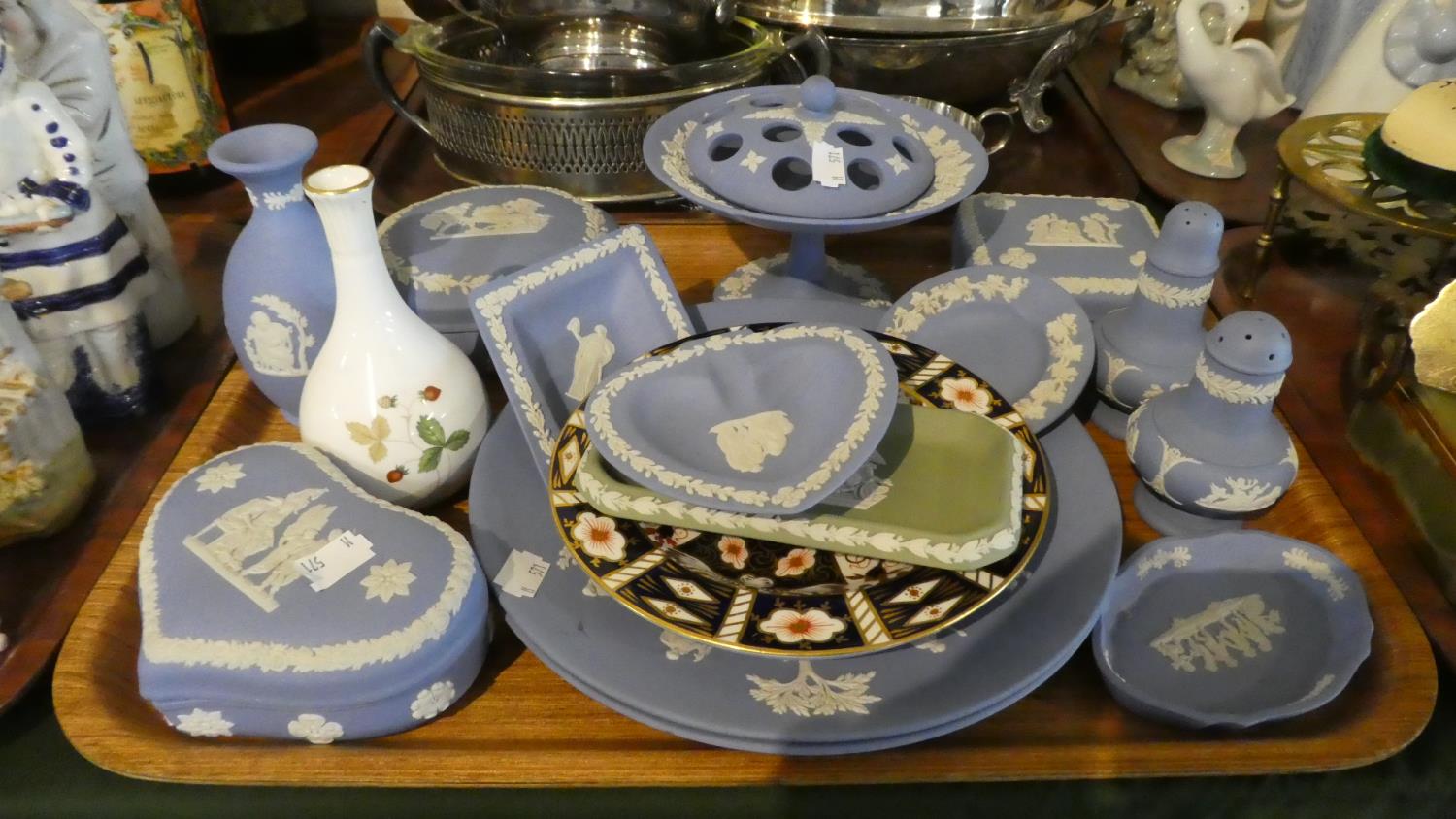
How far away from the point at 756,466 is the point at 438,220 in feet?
1.39

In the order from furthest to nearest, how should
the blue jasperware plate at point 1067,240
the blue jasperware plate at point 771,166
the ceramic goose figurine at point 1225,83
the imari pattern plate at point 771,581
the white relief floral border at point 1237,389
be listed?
the ceramic goose figurine at point 1225,83 < the blue jasperware plate at point 1067,240 < the blue jasperware plate at point 771,166 < the white relief floral border at point 1237,389 < the imari pattern plate at point 771,581

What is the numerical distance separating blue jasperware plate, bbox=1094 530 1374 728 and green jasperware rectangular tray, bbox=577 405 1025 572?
0.12 metres

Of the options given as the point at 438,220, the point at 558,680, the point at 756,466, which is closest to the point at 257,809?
the point at 558,680

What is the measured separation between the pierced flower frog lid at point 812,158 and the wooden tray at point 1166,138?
1.24 ft

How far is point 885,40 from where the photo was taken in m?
0.90

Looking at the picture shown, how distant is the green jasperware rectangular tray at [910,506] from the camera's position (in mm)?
438

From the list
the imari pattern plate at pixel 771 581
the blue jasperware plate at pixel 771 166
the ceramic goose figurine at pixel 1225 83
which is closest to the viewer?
the imari pattern plate at pixel 771 581

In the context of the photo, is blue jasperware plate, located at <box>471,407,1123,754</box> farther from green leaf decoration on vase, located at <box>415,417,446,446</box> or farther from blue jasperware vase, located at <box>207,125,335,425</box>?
blue jasperware vase, located at <box>207,125,335,425</box>

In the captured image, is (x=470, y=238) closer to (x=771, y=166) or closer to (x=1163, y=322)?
(x=771, y=166)

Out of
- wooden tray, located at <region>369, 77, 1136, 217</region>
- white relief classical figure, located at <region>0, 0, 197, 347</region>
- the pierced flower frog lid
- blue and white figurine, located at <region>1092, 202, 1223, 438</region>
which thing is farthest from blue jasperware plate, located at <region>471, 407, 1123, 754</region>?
wooden tray, located at <region>369, 77, 1136, 217</region>

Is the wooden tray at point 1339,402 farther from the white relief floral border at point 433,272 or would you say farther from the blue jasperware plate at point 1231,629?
the white relief floral border at point 433,272

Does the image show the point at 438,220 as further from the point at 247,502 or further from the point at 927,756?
the point at 927,756

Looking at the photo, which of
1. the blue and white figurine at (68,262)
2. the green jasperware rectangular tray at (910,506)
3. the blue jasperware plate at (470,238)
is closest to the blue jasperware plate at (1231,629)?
the green jasperware rectangular tray at (910,506)

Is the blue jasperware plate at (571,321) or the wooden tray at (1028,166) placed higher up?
the blue jasperware plate at (571,321)
